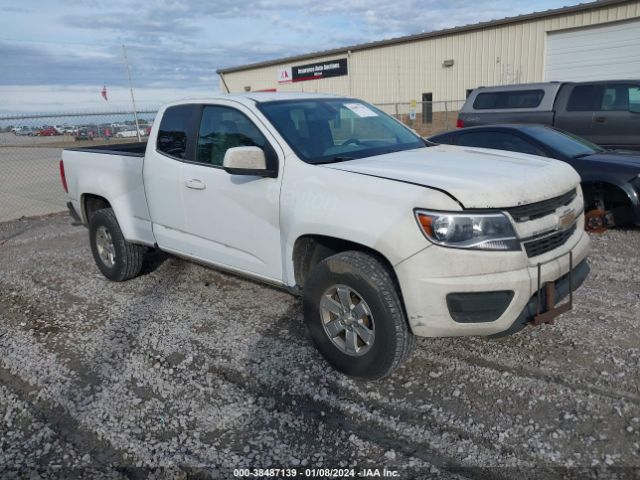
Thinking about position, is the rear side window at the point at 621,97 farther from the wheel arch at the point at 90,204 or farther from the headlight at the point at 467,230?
the wheel arch at the point at 90,204

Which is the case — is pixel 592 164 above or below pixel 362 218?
below

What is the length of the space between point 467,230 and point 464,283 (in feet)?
0.94

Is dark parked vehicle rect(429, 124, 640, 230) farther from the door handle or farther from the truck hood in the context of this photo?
the door handle

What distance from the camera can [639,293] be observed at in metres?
4.59

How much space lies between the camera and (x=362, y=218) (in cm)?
305

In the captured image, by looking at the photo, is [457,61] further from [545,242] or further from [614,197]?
[545,242]

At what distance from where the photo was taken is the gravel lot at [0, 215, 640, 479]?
2.68 metres

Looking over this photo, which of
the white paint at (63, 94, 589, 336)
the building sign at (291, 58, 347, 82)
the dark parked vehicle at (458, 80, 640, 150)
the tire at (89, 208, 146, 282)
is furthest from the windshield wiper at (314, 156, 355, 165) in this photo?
the building sign at (291, 58, 347, 82)

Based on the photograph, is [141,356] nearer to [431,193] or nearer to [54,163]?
[431,193]

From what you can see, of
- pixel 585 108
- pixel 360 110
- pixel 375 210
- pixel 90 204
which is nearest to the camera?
pixel 375 210

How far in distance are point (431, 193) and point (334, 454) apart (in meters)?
1.47

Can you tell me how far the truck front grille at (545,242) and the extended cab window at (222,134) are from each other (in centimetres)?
193

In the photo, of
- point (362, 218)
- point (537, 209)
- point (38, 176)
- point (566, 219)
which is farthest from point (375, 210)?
point (38, 176)

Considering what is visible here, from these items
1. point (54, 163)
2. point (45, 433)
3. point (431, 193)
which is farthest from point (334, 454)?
point (54, 163)
